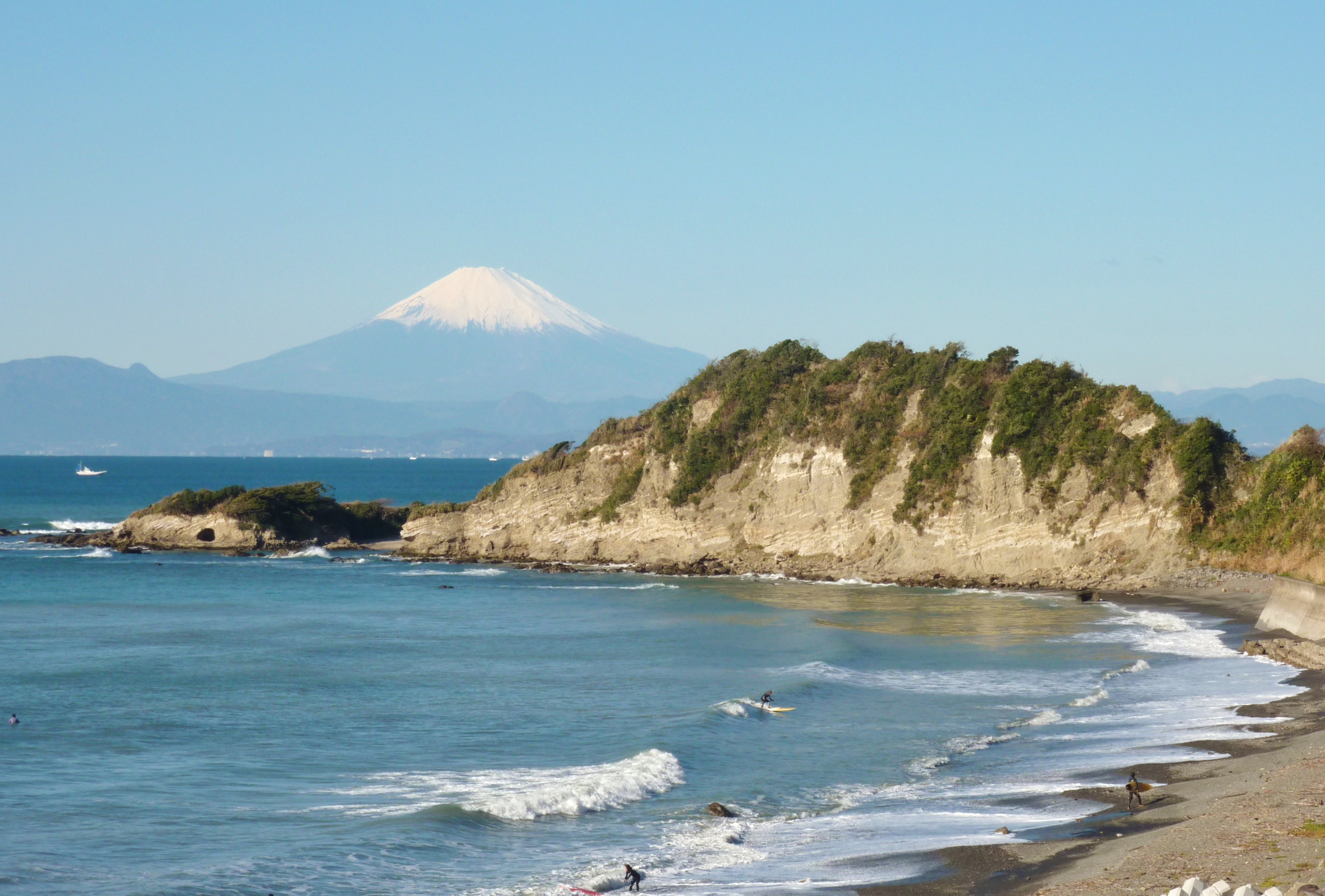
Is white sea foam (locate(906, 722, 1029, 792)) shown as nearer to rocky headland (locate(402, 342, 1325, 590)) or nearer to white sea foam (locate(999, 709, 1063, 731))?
white sea foam (locate(999, 709, 1063, 731))

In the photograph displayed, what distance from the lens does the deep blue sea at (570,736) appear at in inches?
720

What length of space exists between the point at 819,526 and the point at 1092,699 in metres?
34.5

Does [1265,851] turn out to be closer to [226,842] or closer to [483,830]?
[483,830]

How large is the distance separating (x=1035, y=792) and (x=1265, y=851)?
623cm

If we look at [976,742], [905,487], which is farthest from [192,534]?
[976,742]

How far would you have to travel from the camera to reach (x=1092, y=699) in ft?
97.0

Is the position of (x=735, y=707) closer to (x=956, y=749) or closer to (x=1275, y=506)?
(x=956, y=749)

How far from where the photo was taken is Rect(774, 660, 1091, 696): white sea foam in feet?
104

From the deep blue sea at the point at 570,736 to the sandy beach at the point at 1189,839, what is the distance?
2.24 feet

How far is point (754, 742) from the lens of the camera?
85.8 ft

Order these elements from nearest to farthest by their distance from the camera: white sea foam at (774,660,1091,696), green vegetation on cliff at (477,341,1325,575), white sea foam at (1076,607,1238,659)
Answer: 1. white sea foam at (774,660,1091,696)
2. white sea foam at (1076,607,1238,659)
3. green vegetation on cliff at (477,341,1325,575)

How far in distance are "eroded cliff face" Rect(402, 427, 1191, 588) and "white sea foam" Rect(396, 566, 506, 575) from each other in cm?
422

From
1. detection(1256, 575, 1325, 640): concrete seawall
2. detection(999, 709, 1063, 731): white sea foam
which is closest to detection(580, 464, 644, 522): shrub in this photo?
detection(1256, 575, 1325, 640): concrete seawall

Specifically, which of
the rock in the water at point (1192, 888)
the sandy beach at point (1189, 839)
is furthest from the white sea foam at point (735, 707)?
the rock in the water at point (1192, 888)
